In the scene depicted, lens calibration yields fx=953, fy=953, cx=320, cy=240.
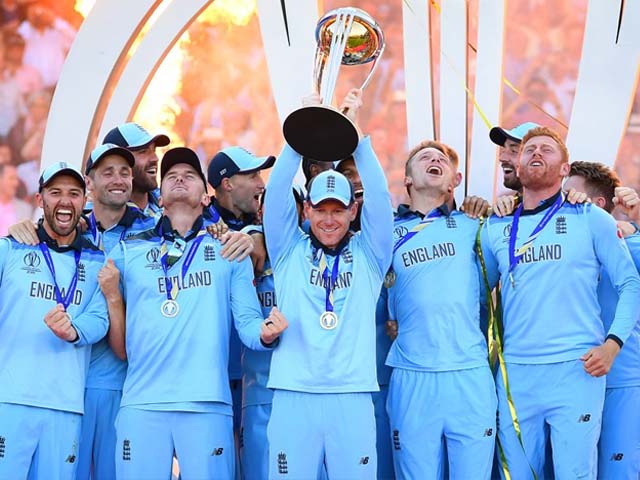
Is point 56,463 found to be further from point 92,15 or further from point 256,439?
point 92,15

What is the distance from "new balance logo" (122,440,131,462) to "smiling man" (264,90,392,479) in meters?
0.69

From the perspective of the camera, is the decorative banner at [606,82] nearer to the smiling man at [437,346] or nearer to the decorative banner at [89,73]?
the smiling man at [437,346]

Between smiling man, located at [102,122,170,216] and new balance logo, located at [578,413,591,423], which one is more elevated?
smiling man, located at [102,122,170,216]

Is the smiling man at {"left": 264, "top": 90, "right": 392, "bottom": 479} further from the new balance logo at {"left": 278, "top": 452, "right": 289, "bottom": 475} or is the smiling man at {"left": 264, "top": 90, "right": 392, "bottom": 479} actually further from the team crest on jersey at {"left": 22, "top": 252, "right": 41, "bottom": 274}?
the team crest on jersey at {"left": 22, "top": 252, "right": 41, "bottom": 274}

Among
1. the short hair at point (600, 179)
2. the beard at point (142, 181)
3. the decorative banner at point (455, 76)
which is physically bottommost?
the short hair at point (600, 179)

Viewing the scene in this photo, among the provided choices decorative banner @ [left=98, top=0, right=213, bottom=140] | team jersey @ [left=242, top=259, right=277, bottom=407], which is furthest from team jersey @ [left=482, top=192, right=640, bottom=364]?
decorative banner @ [left=98, top=0, right=213, bottom=140]

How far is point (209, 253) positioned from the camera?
4988mm

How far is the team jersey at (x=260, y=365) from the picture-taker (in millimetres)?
5211

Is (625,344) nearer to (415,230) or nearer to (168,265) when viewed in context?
(415,230)

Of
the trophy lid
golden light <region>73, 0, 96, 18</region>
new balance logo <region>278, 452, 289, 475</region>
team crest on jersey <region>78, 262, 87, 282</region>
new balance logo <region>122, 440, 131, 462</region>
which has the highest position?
golden light <region>73, 0, 96, 18</region>

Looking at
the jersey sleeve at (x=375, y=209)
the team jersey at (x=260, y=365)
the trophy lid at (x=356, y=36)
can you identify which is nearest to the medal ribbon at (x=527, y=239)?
the jersey sleeve at (x=375, y=209)

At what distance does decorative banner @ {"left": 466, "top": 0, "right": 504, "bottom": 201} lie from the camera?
6.38 metres

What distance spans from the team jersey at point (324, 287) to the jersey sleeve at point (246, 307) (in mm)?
136

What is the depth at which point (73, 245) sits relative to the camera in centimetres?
499
